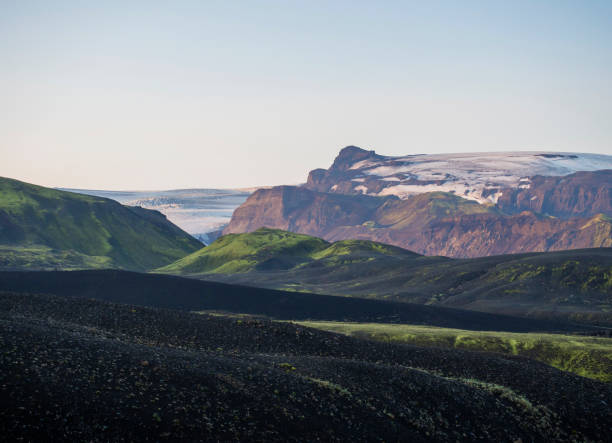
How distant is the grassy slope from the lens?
77.5 m

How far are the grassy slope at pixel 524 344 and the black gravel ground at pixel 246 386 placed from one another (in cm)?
1794

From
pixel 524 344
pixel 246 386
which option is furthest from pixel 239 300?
pixel 246 386

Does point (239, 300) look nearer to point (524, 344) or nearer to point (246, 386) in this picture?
point (524, 344)

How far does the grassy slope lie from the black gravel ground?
17.9 metres

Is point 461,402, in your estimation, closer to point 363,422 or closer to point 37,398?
point 363,422

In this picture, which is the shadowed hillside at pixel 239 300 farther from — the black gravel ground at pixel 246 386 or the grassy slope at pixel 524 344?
the black gravel ground at pixel 246 386

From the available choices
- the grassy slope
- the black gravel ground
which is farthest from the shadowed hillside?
the black gravel ground

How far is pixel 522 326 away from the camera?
118938mm

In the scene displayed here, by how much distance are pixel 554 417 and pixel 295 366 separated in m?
19.4

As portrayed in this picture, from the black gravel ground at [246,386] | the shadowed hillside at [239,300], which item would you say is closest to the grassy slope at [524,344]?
the black gravel ground at [246,386]

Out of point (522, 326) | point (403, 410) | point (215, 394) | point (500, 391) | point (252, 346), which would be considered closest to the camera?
point (215, 394)

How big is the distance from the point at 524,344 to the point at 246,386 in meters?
58.6

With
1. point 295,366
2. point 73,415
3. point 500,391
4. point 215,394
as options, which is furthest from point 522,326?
point 73,415

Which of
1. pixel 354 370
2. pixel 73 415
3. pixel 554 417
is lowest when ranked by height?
pixel 554 417
